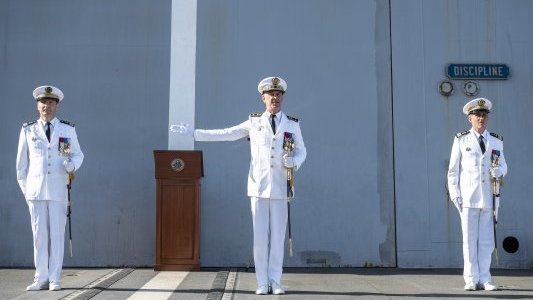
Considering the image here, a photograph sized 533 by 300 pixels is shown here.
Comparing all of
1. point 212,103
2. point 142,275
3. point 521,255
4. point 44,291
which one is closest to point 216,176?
point 212,103

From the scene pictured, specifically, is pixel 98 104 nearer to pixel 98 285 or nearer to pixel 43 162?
pixel 43 162

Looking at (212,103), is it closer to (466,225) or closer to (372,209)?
(372,209)

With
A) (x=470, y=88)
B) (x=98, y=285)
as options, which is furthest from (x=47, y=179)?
(x=470, y=88)

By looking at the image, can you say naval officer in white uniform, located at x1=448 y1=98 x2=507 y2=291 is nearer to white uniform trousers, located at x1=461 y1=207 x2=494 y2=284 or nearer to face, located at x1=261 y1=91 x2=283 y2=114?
white uniform trousers, located at x1=461 y1=207 x2=494 y2=284

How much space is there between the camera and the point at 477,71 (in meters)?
6.95

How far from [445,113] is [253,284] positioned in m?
2.90

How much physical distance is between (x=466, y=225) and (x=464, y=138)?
674 mm

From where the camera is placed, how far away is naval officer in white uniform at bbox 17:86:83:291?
197 inches

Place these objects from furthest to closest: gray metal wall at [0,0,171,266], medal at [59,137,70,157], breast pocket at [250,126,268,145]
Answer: gray metal wall at [0,0,171,266] < medal at [59,137,70,157] < breast pocket at [250,126,268,145]

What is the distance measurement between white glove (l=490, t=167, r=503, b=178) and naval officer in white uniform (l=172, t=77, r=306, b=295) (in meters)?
1.47

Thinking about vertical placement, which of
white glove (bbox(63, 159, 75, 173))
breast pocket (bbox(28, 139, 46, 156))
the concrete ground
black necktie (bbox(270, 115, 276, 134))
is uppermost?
black necktie (bbox(270, 115, 276, 134))

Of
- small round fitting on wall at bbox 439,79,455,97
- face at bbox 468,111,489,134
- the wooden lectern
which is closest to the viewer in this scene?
face at bbox 468,111,489,134

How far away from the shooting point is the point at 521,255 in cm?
679

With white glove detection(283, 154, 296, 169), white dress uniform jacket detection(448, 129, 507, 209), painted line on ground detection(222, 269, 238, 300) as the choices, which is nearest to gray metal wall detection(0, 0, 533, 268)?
painted line on ground detection(222, 269, 238, 300)
